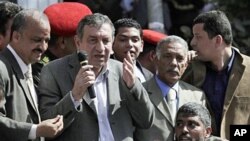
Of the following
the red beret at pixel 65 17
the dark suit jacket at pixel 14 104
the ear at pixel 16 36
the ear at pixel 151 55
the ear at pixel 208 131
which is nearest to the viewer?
the dark suit jacket at pixel 14 104

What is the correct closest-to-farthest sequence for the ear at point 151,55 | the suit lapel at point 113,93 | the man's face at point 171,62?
the suit lapel at point 113,93 < the man's face at point 171,62 < the ear at point 151,55

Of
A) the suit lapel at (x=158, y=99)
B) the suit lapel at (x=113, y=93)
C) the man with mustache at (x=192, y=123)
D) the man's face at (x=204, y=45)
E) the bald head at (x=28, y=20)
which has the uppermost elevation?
the bald head at (x=28, y=20)

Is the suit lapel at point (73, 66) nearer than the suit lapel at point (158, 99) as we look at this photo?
Yes

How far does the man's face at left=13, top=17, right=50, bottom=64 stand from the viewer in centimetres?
655

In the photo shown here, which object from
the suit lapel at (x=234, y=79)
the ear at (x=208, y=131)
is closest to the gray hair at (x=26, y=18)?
the ear at (x=208, y=131)

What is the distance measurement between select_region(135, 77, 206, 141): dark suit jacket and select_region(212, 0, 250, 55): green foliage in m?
2.13

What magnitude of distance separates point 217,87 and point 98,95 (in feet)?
4.44

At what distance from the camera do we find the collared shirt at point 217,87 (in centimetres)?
768

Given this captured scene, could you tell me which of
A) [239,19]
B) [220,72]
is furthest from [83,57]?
[239,19]

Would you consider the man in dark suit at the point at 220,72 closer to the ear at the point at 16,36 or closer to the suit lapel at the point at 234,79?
the suit lapel at the point at 234,79

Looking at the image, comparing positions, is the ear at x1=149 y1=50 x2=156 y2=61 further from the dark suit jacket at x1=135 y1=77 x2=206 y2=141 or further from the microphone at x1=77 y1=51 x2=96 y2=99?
the microphone at x1=77 y1=51 x2=96 y2=99

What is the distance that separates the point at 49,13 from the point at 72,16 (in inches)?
7.9

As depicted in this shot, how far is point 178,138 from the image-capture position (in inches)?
280

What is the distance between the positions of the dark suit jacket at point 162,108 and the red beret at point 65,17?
0.84 meters
